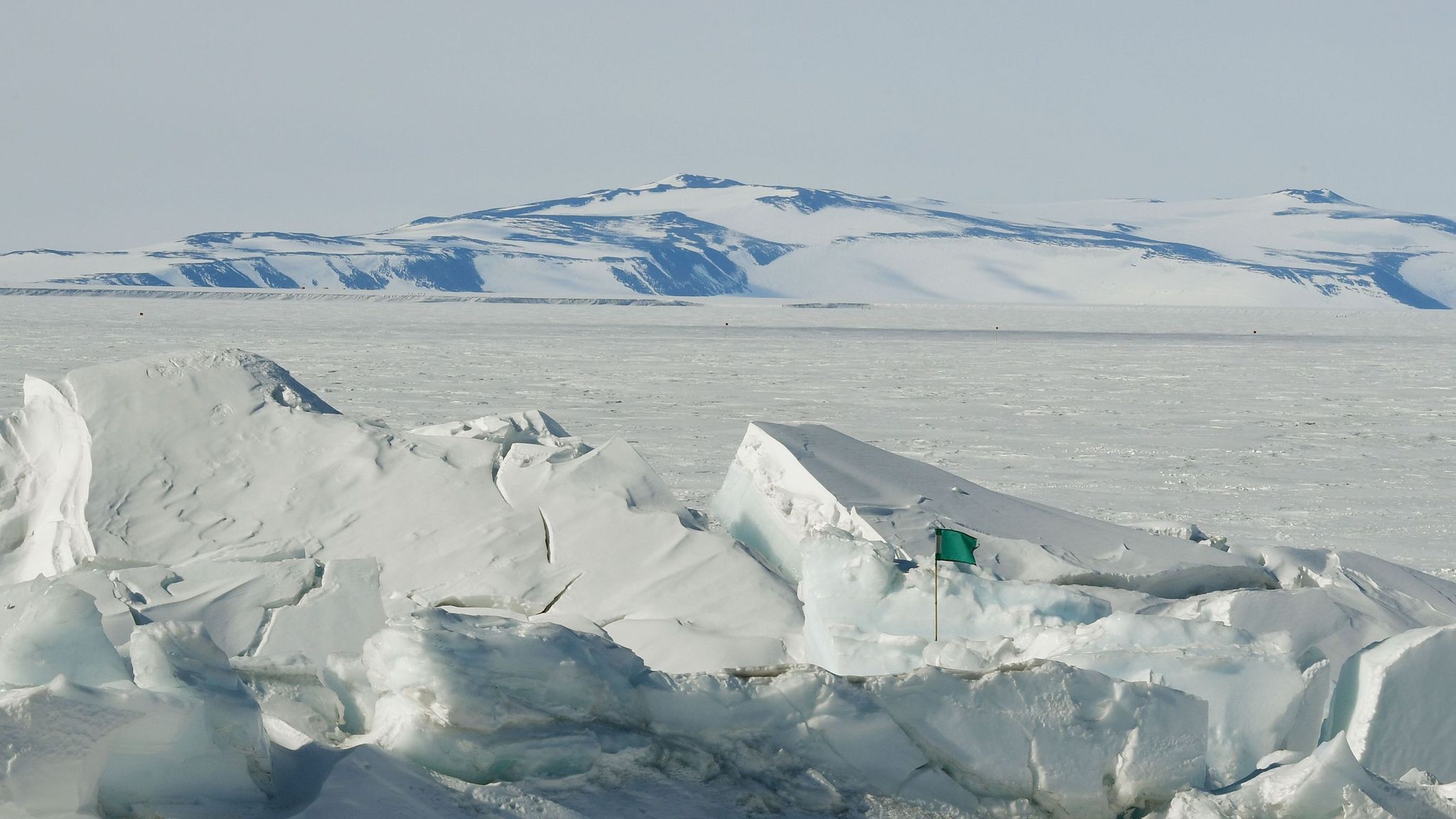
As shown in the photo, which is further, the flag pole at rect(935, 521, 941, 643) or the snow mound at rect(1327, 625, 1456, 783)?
the flag pole at rect(935, 521, 941, 643)

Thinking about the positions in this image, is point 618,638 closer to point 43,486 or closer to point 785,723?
point 785,723

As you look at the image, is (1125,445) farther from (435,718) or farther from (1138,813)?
(435,718)

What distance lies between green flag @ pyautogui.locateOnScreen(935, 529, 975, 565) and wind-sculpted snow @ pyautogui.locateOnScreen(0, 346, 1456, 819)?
102 mm

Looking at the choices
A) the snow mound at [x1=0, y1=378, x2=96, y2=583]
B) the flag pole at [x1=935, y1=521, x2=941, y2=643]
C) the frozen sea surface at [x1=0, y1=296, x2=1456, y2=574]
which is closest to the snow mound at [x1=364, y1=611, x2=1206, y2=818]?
the flag pole at [x1=935, y1=521, x2=941, y2=643]

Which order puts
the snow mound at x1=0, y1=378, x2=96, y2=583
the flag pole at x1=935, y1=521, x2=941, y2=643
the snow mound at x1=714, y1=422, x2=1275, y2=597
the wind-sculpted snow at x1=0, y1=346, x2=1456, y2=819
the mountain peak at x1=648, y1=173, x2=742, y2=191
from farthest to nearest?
the mountain peak at x1=648, y1=173, x2=742, y2=191, the snow mound at x1=0, y1=378, x2=96, y2=583, the snow mound at x1=714, y1=422, x2=1275, y2=597, the flag pole at x1=935, y1=521, x2=941, y2=643, the wind-sculpted snow at x1=0, y1=346, x2=1456, y2=819

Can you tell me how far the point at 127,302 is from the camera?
40.6 m

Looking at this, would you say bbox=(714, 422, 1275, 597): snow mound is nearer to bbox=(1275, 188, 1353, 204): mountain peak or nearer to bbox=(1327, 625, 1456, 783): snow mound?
bbox=(1327, 625, 1456, 783): snow mound

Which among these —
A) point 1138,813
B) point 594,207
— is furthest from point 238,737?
point 594,207

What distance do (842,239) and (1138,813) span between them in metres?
123

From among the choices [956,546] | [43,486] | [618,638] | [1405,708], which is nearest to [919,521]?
[956,546]

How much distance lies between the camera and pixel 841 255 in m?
119

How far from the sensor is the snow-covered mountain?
9394cm

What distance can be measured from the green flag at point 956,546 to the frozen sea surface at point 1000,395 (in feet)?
10.1

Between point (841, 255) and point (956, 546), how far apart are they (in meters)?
116
